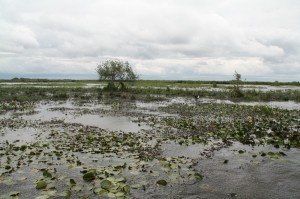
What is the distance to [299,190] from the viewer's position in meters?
8.33

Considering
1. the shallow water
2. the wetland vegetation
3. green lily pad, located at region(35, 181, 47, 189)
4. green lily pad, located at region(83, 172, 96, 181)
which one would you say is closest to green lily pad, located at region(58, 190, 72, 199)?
the wetland vegetation

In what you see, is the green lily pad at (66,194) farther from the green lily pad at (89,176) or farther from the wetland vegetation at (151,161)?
the green lily pad at (89,176)

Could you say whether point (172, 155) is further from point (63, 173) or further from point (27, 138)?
point (27, 138)

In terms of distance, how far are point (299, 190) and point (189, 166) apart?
3665mm

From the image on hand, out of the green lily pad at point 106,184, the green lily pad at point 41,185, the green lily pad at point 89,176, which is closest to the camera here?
the green lily pad at point 106,184

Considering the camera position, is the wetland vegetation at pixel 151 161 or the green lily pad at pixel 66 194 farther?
the wetland vegetation at pixel 151 161

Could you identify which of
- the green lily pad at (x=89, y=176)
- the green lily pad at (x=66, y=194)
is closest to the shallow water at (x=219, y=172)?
the green lily pad at (x=89, y=176)

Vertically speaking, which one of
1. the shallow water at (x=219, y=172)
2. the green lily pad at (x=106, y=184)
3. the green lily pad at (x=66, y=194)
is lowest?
the shallow water at (x=219, y=172)

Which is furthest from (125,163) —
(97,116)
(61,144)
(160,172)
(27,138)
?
(97,116)

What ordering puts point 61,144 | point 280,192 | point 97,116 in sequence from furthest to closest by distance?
1. point 97,116
2. point 61,144
3. point 280,192

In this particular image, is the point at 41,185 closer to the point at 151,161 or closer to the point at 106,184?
the point at 106,184

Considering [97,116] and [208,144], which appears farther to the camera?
[97,116]

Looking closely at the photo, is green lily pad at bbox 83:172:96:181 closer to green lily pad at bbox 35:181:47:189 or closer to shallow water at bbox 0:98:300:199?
shallow water at bbox 0:98:300:199

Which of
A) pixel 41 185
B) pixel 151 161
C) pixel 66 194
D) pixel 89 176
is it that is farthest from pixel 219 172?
pixel 41 185
